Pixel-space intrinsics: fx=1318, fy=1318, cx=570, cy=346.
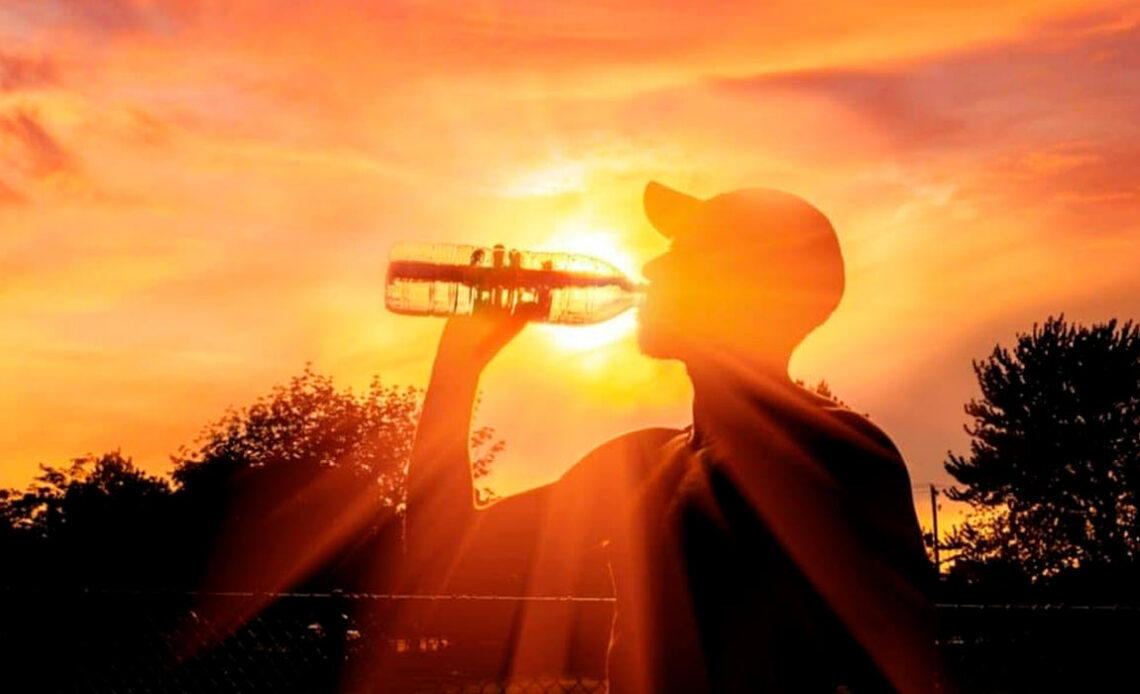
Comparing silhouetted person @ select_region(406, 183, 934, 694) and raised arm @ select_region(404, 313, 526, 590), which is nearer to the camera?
silhouetted person @ select_region(406, 183, 934, 694)

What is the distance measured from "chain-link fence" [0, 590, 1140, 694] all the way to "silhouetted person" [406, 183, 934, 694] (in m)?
2.20

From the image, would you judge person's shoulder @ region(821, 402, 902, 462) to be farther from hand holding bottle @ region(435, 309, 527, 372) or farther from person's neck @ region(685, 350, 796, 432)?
hand holding bottle @ region(435, 309, 527, 372)

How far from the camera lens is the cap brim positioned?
2.29 m

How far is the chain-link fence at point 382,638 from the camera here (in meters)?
6.78

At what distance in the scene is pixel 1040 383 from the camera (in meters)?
54.2

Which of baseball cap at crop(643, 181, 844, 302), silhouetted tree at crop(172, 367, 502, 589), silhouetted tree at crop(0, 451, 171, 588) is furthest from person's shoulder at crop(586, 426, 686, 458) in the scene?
silhouetted tree at crop(0, 451, 171, 588)

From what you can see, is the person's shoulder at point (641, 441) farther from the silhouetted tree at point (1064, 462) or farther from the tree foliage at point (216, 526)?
the silhouetted tree at point (1064, 462)

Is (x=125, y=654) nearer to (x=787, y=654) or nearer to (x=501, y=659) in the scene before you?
(x=501, y=659)

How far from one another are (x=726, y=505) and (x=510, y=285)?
3.01ft

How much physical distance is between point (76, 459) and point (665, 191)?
7008cm

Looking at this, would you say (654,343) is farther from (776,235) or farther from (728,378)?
→ (776,235)

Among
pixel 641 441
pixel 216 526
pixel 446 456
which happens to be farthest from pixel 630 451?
pixel 216 526

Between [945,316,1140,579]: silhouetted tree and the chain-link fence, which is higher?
[945,316,1140,579]: silhouetted tree

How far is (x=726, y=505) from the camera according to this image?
211cm
